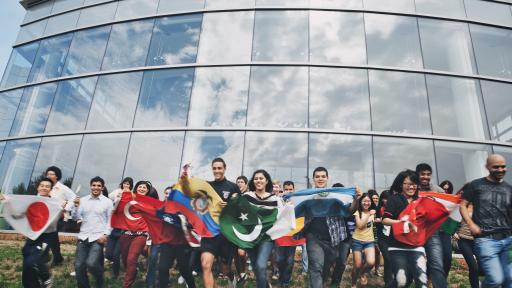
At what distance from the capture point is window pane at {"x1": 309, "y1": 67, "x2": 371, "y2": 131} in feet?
36.0

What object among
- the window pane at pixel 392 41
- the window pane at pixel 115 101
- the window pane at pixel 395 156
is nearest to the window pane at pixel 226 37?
the window pane at pixel 115 101

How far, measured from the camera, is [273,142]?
10.8 metres

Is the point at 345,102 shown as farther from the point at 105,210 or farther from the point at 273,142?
the point at 105,210

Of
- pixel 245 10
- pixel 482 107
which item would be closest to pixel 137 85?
pixel 245 10

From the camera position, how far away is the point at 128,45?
44.3ft

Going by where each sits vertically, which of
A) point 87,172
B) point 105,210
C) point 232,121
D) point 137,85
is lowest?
point 105,210

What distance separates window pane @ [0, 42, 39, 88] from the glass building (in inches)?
65.7

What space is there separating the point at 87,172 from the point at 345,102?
9.84 metres

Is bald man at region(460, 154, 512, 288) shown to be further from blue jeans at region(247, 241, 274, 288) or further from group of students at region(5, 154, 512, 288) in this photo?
blue jeans at region(247, 241, 274, 288)

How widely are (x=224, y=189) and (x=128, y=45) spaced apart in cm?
1116

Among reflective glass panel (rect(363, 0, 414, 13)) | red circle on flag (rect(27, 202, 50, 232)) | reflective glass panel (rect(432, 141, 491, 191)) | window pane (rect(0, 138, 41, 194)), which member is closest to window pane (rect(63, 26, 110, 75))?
window pane (rect(0, 138, 41, 194))

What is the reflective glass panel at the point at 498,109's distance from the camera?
10911mm

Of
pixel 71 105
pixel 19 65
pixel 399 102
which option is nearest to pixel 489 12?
pixel 399 102

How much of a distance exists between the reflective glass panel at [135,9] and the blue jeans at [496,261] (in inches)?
555
